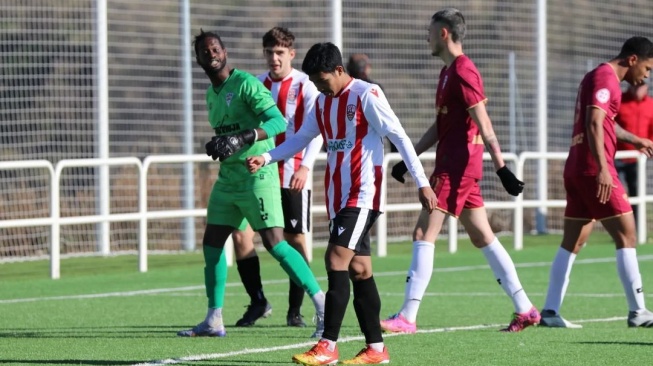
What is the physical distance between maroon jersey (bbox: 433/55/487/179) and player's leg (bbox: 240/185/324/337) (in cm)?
113

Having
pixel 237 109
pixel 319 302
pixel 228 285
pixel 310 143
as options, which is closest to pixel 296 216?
pixel 310 143

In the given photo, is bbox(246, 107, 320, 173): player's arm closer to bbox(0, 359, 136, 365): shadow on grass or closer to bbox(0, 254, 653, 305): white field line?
bbox(0, 359, 136, 365): shadow on grass

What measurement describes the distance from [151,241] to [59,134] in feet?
6.04

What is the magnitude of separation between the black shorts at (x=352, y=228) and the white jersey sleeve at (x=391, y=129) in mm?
342

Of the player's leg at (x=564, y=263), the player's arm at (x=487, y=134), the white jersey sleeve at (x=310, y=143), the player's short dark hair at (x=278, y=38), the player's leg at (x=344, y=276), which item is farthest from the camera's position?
the player's short dark hair at (x=278, y=38)

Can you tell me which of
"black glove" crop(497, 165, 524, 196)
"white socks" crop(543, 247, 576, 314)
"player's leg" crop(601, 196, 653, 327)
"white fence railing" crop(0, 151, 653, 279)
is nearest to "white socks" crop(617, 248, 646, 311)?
"player's leg" crop(601, 196, 653, 327)

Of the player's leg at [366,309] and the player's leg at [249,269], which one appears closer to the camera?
the player's leg at [366,309]

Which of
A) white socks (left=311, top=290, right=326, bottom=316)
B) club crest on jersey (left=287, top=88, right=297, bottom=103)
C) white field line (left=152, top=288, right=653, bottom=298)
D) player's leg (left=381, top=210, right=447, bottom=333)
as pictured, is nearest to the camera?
white socks (left=311, top=290, right=326, bottom=316)

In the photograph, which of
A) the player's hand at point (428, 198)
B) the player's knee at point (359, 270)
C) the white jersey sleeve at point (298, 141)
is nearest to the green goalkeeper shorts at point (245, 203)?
the white jersey sleeve at point (298, 141)

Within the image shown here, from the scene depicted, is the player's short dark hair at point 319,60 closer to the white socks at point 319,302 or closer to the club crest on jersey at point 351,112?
the club crest on jersey at point 351,112

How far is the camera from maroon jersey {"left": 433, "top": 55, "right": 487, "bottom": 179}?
33.3 feet

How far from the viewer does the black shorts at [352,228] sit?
8.26 metres

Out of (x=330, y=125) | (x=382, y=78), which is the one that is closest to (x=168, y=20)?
(x=382, y=78)

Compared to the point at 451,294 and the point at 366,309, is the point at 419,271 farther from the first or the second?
the point at 451,294
